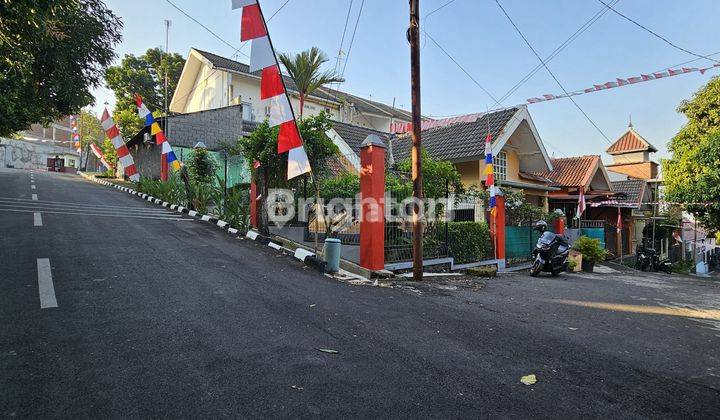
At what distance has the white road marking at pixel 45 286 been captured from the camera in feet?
13.9

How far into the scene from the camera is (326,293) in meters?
5.73

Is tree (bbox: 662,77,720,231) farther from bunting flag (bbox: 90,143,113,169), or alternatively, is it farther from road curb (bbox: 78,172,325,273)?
bunting flag (bbox: 90,143,113,169)

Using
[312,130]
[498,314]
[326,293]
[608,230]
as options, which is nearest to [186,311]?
[326,293]

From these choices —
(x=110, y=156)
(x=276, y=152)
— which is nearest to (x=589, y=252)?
(x=276, y=152)

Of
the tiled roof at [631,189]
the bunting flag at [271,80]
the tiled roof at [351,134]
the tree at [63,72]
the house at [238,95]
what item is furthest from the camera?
the tiled roof at [631,189]

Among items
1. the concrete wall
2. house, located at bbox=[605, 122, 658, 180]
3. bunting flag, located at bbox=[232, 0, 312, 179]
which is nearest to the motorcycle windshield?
bunting flag, located at bbox=[232, 0, 312, 179]

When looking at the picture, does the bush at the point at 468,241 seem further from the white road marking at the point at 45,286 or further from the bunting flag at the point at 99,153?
the bunting flag at the point at 99,153

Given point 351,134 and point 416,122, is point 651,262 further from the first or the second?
point 416,122

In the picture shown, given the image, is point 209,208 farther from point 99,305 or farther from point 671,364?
point 671,364

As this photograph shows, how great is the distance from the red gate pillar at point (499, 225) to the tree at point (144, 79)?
28.3 m

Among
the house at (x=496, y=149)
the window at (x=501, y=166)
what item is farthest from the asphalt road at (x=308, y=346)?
the window at (x=501, y=166)

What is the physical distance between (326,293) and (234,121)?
59.5 ft

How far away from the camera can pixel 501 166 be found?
1697 centimetres

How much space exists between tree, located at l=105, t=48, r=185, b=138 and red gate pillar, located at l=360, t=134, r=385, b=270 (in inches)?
1124
